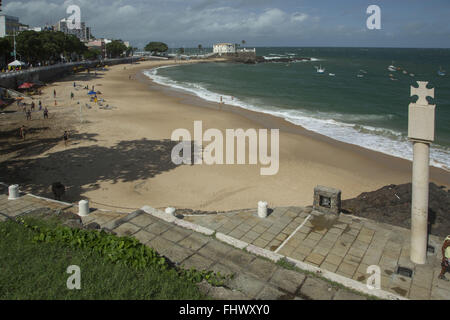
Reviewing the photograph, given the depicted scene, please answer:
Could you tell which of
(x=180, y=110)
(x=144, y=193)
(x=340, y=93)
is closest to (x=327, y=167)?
(x=144, y=193)

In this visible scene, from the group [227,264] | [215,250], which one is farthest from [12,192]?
[227,264]

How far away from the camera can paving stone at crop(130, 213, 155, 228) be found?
27.9 feet

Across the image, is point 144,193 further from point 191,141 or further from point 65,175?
point 191,141

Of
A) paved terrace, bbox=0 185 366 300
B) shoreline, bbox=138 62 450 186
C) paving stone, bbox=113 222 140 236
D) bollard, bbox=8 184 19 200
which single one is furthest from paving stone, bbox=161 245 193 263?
shoreline, bbox=138 62 450 186

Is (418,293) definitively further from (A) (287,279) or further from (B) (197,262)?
(B) (197,262)

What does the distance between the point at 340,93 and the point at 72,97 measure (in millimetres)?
35221

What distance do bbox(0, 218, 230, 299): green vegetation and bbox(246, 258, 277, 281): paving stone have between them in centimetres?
82

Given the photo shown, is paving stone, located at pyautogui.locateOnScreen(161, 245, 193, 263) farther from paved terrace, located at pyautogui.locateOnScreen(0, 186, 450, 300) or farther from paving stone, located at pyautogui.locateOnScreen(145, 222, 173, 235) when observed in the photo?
paving stone, located at pyautogui.locateOnScreen(145, 222, 173, 235)

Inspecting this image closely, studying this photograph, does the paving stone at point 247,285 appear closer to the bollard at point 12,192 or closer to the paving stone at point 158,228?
the paving stone at point 158,228

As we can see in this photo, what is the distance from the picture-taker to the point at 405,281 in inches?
296

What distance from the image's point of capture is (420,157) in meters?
7.68

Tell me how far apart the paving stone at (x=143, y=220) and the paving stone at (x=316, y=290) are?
4.20 metres

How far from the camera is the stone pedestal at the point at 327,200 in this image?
410 inches

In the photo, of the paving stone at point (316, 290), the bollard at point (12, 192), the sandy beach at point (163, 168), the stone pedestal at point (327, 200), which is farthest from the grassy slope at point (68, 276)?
the sandy beach at point (163, 168)
